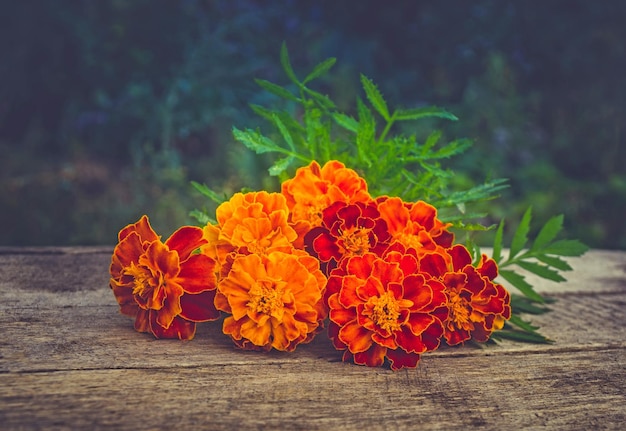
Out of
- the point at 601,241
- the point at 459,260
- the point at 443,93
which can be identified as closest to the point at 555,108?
the point at 443,93

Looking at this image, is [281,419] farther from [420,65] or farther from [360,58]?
[420,65]

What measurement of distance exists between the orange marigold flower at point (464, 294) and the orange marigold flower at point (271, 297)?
0.21 m

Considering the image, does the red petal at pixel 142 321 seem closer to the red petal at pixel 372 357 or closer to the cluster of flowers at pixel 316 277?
the cluster of flowers at pixel 316 277

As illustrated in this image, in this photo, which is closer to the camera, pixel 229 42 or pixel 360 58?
pixel 360 58

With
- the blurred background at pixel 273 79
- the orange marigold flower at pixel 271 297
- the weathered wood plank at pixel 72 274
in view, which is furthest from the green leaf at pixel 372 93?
the blurred background at pixel 273 79

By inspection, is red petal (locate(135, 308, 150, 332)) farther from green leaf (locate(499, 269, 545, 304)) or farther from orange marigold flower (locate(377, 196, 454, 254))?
green leaf (locate(499, 269, 545, 304))

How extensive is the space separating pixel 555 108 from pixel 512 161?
38 cm

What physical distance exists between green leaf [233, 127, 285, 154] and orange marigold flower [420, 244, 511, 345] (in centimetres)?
34

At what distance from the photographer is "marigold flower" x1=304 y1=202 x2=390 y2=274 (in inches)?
47.4

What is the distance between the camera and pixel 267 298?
1116mm

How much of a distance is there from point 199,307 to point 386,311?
1.01 ft

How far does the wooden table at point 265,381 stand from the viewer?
91 centimetres

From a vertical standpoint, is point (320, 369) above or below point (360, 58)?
below

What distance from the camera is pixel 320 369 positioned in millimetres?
1099
